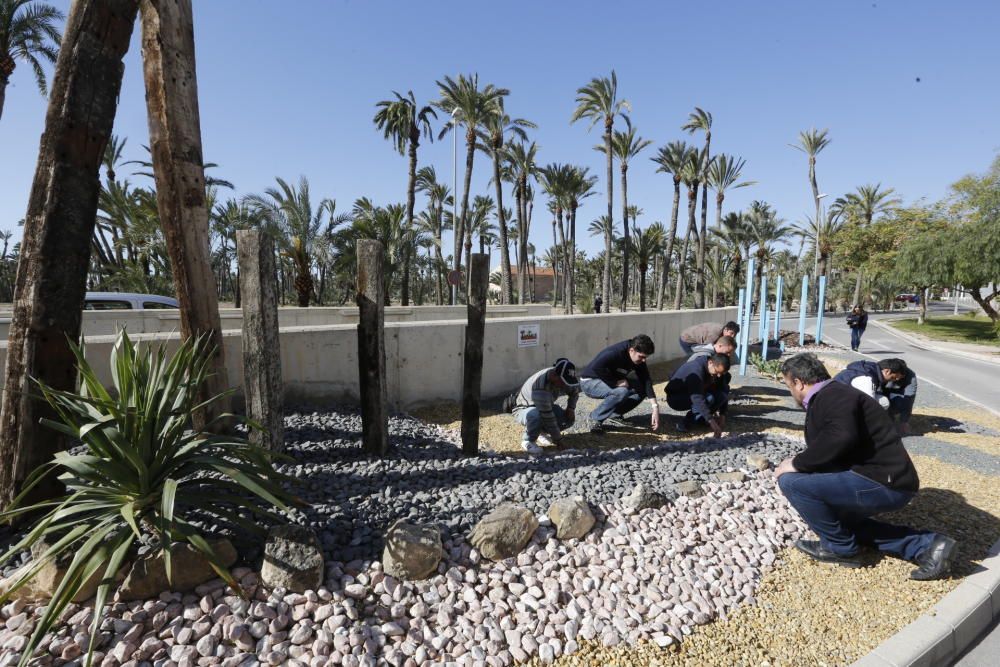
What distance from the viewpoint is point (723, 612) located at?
2664 mm

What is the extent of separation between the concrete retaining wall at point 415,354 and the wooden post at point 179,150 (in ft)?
1.77

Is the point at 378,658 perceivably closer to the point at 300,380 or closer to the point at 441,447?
the point at 441,447

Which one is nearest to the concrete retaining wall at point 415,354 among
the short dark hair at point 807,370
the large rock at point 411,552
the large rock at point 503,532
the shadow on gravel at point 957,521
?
the large rock at point 411,552

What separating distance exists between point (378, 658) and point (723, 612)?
186 cm

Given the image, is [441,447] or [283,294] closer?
[441,447]

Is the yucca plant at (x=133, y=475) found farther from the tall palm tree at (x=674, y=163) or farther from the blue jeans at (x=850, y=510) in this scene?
the tall palm tree at (x=674, y=163)

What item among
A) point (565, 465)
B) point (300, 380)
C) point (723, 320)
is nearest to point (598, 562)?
point (565, 465)

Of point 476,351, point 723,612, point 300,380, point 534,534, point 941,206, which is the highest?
point 941,206

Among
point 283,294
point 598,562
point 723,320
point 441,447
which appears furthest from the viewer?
point 283,294

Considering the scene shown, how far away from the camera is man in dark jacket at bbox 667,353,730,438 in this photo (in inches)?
222

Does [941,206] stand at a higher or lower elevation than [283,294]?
higher

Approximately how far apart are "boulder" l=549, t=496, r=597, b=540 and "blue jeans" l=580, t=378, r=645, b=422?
7.92 ft

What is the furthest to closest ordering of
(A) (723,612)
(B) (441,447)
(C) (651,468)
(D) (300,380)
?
1. (D) (300,380)
2. (B) (441,447)
3. (C) (651,468)
4. (A) (723,612)

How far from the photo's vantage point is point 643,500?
353 centimetres
